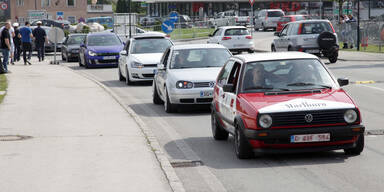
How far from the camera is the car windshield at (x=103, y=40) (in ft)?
106

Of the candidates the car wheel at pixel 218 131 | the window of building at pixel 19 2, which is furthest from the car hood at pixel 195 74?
the window of building at pixel 19 2

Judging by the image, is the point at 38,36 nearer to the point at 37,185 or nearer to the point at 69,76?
the point at 69,76

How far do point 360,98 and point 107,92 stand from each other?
21.5ft

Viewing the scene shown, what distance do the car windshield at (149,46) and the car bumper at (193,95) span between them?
28.1 feet

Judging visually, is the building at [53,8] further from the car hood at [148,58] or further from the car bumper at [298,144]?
the car bumper at [298,144]

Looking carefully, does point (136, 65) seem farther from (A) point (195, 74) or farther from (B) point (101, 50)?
(B) point (101, 50)

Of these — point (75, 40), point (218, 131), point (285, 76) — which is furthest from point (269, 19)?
point (285, 76)

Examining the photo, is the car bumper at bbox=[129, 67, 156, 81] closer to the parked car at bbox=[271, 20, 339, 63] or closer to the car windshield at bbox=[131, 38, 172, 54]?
the car windshield at bbox=[131, 38, 172, 54]

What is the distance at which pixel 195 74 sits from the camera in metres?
15.7

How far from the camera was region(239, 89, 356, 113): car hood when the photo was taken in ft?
30.0

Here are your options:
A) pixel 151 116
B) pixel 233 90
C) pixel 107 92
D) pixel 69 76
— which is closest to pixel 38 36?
pixel 69 76

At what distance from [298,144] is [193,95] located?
20.7 ft

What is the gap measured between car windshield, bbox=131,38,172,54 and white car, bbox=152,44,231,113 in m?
6.56

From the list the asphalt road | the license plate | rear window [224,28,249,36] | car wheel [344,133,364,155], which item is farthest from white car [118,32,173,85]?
rear window [224,28,249,36]
